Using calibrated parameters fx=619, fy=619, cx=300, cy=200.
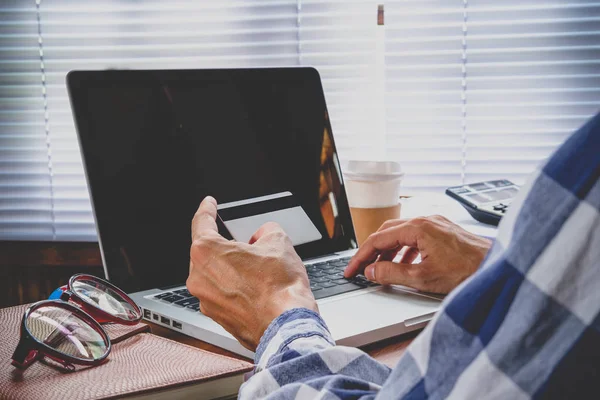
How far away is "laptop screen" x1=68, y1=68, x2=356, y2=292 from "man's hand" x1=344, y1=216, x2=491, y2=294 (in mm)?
186

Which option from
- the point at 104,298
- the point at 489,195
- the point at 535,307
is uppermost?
the point at 535,307

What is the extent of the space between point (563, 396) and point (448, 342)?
6 centimetres

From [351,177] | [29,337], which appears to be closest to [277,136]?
[351,177]

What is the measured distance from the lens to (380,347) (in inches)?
25.9

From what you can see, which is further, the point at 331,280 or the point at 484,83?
the point at 484,83

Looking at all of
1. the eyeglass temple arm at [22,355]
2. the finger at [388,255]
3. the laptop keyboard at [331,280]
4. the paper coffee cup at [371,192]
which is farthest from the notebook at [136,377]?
the paper coffee cup at [371,192]

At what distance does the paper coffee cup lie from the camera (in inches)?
41.3

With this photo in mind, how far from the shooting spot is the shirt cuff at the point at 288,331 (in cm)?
50

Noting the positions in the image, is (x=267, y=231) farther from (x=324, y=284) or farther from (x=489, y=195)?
(x=489, y=195)

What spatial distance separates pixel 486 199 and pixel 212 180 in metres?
0.60

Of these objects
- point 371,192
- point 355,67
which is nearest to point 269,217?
point 371,192

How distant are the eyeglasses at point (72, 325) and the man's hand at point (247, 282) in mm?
87

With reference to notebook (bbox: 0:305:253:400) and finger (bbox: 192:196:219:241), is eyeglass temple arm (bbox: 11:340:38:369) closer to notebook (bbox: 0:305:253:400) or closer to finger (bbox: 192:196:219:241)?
notebook (bbox: 0:305:253:400)

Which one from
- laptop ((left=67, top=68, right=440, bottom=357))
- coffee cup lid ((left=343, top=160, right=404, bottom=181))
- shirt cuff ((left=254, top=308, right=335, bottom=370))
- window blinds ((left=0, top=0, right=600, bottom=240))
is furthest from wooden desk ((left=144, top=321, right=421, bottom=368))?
window blinds ((left=0, top=0, right=600, bottom=240))
